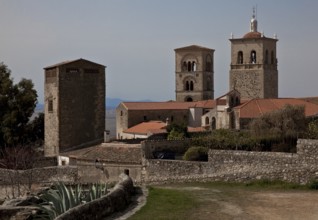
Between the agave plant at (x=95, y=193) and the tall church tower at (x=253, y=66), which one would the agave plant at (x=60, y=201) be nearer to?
the agave plant at (x=95, y=193)

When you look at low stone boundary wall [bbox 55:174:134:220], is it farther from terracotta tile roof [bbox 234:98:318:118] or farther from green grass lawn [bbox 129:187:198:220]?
terracotta tile roof [bbox 234:98:318:118]

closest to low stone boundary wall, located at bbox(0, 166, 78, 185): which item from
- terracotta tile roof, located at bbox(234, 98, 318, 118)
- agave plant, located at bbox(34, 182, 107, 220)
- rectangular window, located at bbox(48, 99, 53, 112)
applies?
rectangular window, located at bbox(48, 99, 53, 112)

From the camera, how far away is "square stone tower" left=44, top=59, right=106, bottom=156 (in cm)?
5088

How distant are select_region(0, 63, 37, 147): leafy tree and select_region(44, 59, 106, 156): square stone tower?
1.67 metres

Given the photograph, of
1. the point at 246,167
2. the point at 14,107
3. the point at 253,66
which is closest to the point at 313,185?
the point at 246,167

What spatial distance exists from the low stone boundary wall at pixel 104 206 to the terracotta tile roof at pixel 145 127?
4335cm

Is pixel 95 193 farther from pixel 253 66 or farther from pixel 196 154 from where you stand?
pixel 253 66

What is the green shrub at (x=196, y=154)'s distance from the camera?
30761 millimetres

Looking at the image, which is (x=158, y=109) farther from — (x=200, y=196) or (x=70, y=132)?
(x=200, y=196)

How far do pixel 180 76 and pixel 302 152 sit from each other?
70530mm

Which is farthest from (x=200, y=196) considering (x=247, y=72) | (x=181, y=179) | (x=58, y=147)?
(x=247, y=72)

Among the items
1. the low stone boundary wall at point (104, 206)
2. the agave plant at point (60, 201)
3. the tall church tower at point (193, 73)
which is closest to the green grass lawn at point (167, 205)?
the low stone boundary wall at point (104, 206)

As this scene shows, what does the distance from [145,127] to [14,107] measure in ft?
60.5

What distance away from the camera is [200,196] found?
19.4 meters
